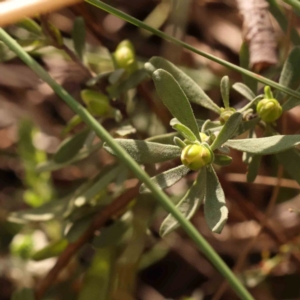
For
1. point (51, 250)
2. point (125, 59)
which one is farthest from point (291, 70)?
point (51, 250)

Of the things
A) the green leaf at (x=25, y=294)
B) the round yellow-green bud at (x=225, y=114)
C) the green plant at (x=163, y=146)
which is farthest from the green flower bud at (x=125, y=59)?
the green leaf at (x=25, y=294)

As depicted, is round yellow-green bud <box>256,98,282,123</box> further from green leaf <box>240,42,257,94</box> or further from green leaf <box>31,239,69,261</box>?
green leaf <box>31,239,69,261</box>

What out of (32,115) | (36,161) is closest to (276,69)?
(36,161)

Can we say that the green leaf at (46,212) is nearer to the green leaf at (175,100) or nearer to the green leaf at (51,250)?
the green leaf at (51,250)

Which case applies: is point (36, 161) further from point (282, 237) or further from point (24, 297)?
point (282, 237)

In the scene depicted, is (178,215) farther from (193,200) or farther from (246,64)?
(246,64)

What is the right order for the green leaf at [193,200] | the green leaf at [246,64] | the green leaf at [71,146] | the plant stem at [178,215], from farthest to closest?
the green leaf at [71,146] → the green leaf at [246,64] → the green leaf at [193,200] → the plant stem at [178,215]

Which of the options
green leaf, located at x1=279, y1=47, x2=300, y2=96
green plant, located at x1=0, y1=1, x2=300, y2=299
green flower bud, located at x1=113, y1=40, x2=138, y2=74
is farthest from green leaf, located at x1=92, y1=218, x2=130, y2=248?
green leaf, located at x1=279, y1=47, x2=300, y2=96
